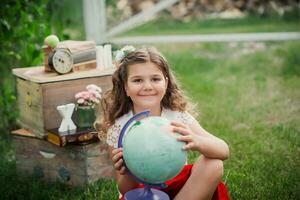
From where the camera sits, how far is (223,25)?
8.59 meters

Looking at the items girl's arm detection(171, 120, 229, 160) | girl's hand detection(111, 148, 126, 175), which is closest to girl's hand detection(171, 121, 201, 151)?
girl's arm detection(171, 120, 229, 160)

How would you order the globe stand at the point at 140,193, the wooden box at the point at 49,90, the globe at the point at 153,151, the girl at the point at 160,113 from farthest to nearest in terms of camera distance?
the wooden box at the point at 49,90
the girl at the point at 160,113
the globe stand at the point at 140,193
the globe at the point at 153,151

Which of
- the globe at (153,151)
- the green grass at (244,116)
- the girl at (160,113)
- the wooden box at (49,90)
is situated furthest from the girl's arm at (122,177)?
the wooden box at (49,90)

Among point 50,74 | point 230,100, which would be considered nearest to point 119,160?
point 50,74

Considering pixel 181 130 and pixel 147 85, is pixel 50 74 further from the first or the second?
pixel 181 130

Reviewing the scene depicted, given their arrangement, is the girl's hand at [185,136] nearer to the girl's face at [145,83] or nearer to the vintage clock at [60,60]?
the girl's face at [145,83]

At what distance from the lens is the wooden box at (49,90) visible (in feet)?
9.89

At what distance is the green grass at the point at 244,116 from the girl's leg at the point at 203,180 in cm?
60

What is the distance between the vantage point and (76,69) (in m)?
3.21

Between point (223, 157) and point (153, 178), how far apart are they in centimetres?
44

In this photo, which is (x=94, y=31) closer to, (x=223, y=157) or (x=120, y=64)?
(x=120, y=64)

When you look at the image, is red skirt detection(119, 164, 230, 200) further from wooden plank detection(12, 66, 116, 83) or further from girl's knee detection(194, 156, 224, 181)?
wooden plank detection(12, 66, 116, 83)

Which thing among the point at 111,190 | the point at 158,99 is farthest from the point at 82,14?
the point at 158,99

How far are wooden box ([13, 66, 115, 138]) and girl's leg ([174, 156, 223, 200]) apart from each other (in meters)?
1.04
